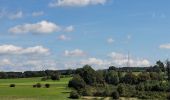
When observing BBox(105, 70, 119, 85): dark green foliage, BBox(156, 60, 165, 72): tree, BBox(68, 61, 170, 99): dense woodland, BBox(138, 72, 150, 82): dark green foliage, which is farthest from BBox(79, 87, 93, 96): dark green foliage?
BBox(156, 60, 165, 72): tree

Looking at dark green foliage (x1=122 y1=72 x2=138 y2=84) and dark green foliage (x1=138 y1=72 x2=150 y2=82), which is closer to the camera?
dark green foliage (x1=138 y1=72 x2=150 y2=82)

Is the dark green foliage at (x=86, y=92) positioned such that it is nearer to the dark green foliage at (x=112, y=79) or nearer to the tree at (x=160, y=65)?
the dark green foliage at (x=112, y=79)

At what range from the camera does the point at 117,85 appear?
12288cm

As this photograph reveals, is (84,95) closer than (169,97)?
No

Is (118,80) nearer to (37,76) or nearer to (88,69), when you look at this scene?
(88,69)

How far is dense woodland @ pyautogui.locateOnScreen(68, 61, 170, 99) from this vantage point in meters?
103

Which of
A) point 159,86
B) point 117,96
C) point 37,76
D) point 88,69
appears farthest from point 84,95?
point 37,76

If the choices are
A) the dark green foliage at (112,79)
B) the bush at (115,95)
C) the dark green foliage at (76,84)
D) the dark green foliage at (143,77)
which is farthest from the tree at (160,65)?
the bush at (115,95)

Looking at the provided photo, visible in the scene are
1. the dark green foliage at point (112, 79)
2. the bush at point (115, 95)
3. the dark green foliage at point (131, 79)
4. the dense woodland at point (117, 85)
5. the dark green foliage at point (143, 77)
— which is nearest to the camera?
the bush at point (115, 95)

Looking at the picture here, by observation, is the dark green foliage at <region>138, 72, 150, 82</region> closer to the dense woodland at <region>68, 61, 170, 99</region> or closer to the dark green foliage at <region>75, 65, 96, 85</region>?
the dense woodland at <region>68, 61, 170, 99</region>

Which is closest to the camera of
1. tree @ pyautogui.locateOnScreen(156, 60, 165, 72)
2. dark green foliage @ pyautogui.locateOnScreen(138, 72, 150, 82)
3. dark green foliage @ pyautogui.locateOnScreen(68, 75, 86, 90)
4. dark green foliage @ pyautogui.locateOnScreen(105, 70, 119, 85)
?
dark green foliage @ pyautogui.locateOnScreen(68, 75, 86, 90)

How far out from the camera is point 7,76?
536 ft

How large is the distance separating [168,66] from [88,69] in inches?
1577

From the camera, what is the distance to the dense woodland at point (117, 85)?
4063 inches
